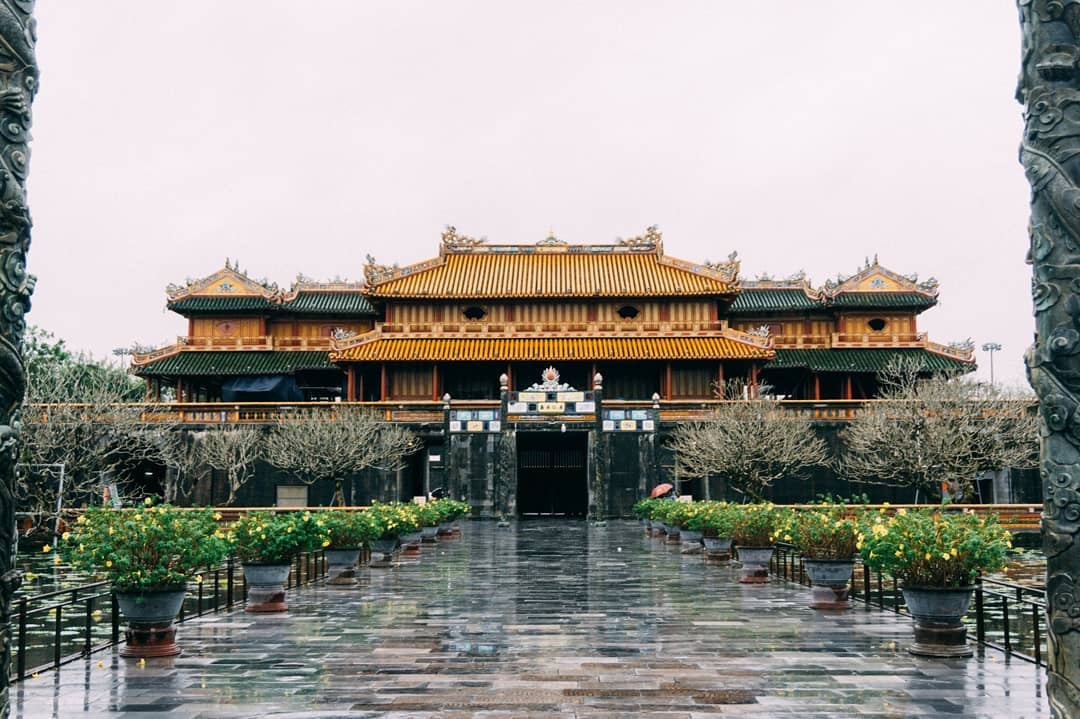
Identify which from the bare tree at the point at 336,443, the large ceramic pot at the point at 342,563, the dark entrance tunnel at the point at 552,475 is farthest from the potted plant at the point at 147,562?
the dark entrance tunnel at the point at 552,475

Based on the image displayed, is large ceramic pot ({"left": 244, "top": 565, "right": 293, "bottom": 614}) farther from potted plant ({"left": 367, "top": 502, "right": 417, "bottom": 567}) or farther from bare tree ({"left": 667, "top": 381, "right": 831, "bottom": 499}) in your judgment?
bare tree ({"left": 667, "top": 381, "right": 831, "bottom": 499})

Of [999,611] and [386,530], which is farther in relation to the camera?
[386,530]

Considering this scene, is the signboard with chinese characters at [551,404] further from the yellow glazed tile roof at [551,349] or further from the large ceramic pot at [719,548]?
the large ceramic pot at [719,548]

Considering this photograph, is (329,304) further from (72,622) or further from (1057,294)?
(1057,294)

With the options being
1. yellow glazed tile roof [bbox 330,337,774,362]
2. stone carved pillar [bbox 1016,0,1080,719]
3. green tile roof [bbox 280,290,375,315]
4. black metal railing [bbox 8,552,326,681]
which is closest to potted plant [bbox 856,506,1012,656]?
stone carved pillar [bbox 1016,0,1080,719]

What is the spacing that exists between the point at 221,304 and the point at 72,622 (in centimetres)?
4077

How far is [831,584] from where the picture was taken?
585 inches

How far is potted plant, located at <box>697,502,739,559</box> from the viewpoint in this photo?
21.9 metres

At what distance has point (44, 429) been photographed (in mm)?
33969

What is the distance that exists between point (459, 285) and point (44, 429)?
23928 millimetres

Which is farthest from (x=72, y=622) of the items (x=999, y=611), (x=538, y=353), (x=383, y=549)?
(x=538, y=353)

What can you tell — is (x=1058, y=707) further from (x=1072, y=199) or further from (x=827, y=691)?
(x=827, y=691)

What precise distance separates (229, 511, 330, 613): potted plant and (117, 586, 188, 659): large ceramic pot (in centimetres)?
343

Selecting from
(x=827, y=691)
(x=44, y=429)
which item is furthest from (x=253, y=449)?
(x=827, y=691)
